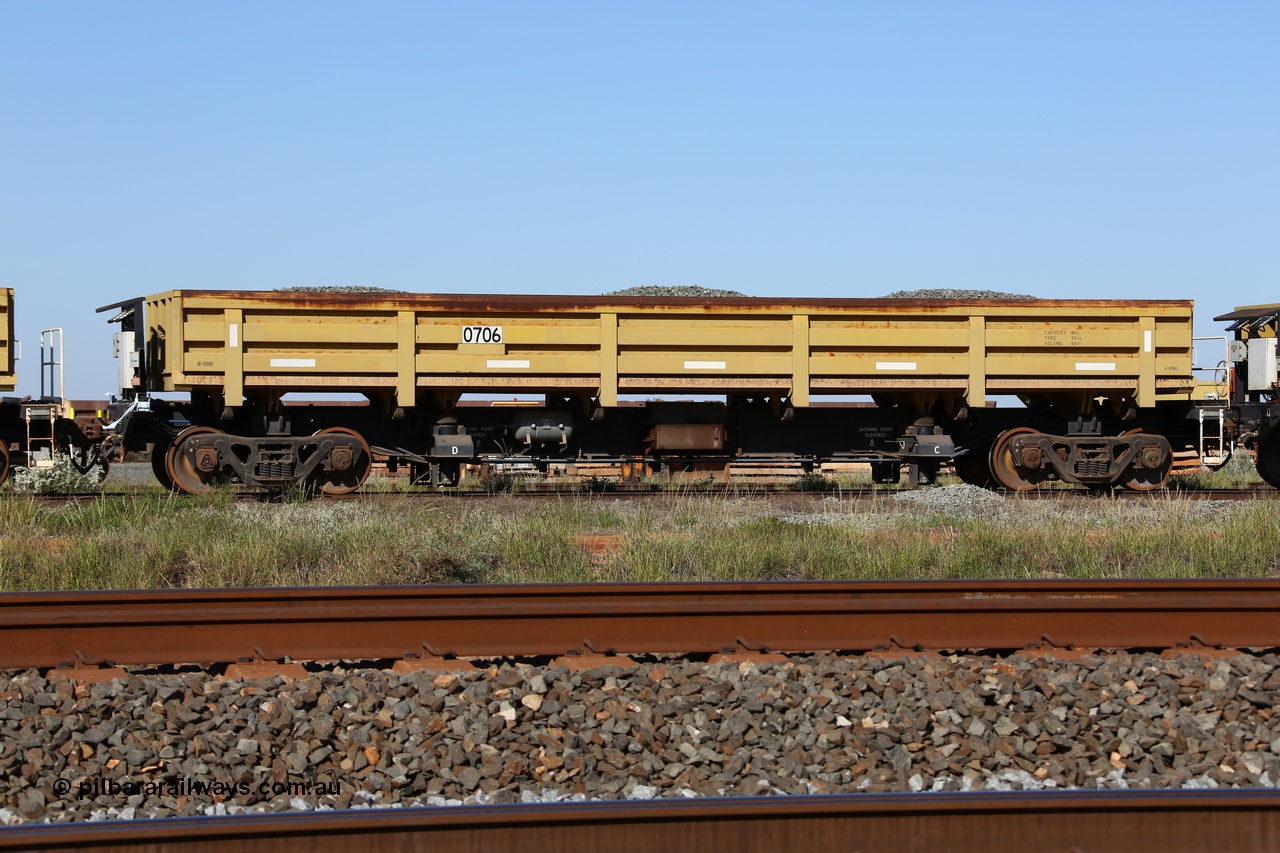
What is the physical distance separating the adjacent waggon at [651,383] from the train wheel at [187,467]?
2 cm

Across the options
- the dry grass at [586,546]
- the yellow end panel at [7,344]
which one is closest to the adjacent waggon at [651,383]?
the yellow end panel at [7,344]

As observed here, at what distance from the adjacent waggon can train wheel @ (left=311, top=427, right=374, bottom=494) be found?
3cm

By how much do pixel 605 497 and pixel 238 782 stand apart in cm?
853

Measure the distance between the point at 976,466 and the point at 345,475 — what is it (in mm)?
8319

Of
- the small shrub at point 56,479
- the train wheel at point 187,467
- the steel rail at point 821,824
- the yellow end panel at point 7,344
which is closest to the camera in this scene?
the steel rail at point 821,824

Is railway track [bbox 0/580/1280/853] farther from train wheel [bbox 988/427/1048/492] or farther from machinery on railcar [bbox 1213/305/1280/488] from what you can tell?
machinery on railcar [bbox 1213/305/1280/488]

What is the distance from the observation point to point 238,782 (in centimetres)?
403

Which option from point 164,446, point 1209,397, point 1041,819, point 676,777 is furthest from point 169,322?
point 1209,397

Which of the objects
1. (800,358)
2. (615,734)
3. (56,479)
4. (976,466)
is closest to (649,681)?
(615,734)

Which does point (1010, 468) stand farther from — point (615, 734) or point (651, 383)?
point (615, 734)

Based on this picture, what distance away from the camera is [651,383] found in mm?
13734

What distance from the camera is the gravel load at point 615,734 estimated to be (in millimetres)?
3998

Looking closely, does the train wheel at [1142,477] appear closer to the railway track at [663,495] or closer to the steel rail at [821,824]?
the railway track at [663,495]

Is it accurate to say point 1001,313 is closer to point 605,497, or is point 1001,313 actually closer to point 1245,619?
point 605,497
